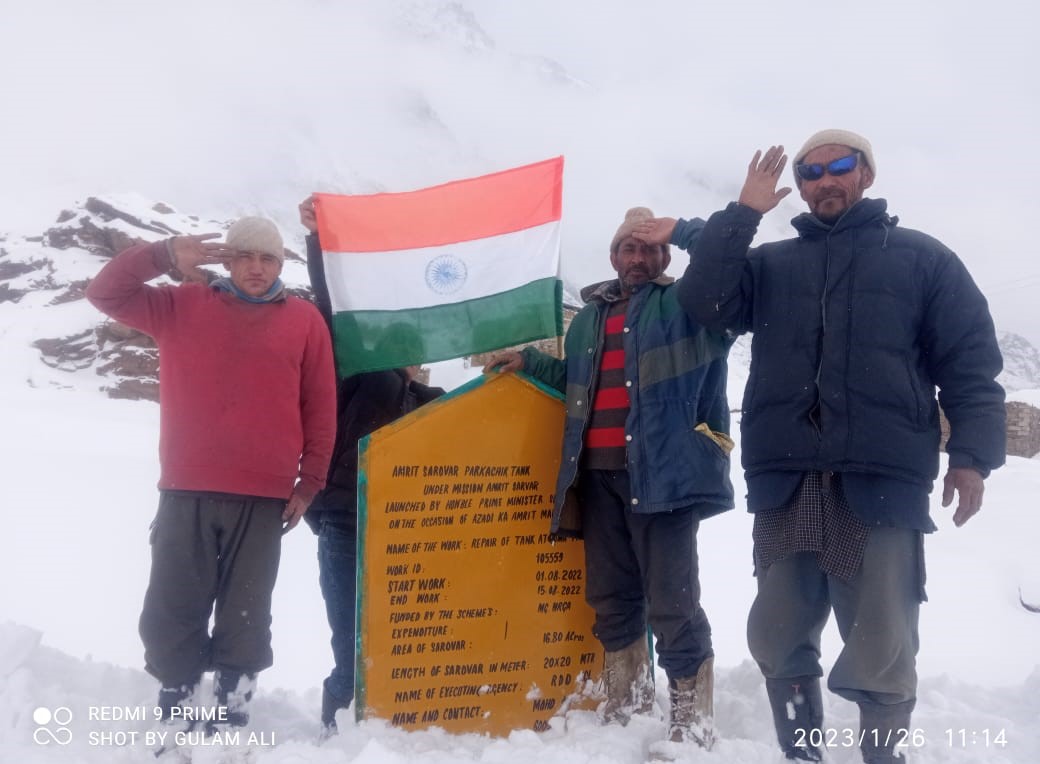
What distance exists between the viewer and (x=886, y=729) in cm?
240

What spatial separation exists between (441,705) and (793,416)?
177cm

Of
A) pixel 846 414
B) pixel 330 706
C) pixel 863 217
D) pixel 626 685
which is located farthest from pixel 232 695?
pixel 863 217

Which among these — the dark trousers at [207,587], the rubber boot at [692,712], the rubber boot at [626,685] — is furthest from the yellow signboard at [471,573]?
the rubber boot at [692,712]

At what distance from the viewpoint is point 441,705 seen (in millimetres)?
3102

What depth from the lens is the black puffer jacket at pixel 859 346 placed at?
241 centimetres

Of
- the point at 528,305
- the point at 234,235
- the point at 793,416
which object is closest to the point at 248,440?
the point at 234,235

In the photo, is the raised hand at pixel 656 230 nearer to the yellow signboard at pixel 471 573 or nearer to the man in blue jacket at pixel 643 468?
the man in blue jacket at pixel 643 468

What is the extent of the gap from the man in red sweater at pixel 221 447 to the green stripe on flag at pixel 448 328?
58cm

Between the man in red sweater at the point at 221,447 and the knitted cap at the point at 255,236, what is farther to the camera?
the knitted cap at the point at 255,236

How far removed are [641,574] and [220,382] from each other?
174 cm

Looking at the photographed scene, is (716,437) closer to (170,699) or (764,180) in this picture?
(764,180)

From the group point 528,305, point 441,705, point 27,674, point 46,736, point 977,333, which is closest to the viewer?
point 977,333

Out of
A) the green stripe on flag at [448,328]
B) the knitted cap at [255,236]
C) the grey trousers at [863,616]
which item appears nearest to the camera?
the grey trousers at [863,616]

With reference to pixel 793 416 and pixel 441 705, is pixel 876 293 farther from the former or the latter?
pixel 441 705
